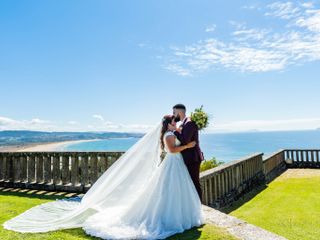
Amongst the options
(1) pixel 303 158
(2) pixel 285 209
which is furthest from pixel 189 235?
(1) pixel 303 158

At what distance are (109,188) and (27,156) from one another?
436 cm

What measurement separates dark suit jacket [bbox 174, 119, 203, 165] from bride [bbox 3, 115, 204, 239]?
12 cm

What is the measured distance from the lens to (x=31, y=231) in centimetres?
509

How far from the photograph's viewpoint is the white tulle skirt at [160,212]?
192 inches

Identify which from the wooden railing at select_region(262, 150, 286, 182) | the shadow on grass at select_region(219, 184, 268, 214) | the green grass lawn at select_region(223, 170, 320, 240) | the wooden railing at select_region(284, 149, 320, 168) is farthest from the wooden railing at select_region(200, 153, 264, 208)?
the wooden railing at select_region(284, 149, 320, 168)

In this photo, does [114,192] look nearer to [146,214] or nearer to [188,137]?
[146,214]

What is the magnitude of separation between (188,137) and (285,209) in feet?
15.1

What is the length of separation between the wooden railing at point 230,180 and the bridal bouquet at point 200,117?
5.09 metres

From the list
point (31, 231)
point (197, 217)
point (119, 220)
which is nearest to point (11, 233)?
point (31, 231)

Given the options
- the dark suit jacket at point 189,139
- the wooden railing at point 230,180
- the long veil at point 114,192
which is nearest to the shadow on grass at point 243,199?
the wooden railing at point 230,180

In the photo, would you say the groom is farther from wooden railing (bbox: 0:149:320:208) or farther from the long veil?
wooden railing (bbox: 0:149:320:208)

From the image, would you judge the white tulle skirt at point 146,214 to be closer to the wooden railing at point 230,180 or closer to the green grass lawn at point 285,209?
the wooden railing at point 230,180

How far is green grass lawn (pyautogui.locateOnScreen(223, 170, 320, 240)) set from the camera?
22.7 ft

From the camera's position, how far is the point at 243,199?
33.7 ft
